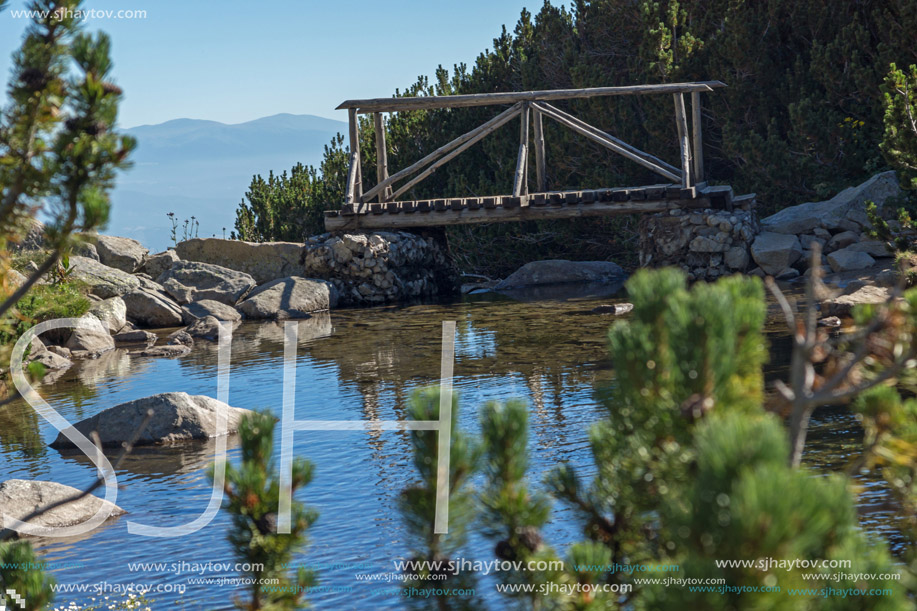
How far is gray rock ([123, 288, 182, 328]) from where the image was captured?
1833 centimetres

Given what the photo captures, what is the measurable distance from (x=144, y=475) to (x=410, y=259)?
42.3ft

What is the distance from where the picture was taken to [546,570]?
83.3 inches

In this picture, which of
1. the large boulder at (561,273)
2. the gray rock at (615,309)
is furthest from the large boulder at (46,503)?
the large boulder at (561,273)

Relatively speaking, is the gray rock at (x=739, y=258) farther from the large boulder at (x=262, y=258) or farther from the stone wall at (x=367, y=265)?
the large boulder at (x=262, y=258)

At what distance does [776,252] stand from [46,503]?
1393 cm

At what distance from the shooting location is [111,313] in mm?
17297

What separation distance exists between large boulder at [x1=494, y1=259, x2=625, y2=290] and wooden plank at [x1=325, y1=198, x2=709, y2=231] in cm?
247

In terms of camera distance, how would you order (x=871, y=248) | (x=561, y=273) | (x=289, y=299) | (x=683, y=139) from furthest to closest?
(x=561, y=273) → (x=289, y=299) → (x=683, y=139) → (x=871, y=248)

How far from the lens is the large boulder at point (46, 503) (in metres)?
6.42

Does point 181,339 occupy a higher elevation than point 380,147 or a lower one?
lower

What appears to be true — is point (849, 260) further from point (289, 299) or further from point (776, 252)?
point (289, 299)

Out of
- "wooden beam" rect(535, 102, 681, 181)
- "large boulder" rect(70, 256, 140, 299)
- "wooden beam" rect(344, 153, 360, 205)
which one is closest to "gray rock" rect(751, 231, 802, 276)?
"wooden beam" rect(535, 102, 681, 181)

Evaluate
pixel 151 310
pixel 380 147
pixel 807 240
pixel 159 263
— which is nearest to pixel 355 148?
pixel 380 147

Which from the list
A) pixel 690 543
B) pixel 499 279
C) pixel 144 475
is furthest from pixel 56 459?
pixel 499 279
